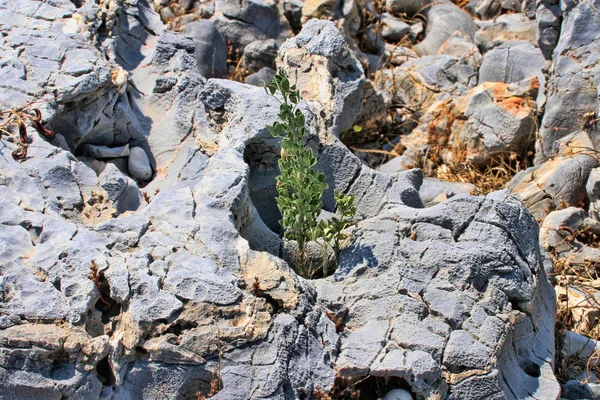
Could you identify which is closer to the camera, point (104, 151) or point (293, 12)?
point (104, 151)

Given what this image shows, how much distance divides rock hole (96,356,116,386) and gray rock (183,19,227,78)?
3748 millimetres

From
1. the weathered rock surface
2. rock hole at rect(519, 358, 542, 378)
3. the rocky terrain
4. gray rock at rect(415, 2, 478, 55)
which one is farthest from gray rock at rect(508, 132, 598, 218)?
gray rock at rect(415, 2, 478, 55)

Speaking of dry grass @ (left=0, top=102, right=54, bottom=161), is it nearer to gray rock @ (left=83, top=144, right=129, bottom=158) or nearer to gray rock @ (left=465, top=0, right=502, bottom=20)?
gray rock @ (left=83, top=144, right=129, bottom=158)

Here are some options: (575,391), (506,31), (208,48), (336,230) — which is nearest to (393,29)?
(506,31)

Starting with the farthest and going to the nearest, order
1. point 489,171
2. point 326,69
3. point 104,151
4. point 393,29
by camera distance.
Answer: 1. point 393,29
2. point 489,171
3. point 326,69
4. point 104,151

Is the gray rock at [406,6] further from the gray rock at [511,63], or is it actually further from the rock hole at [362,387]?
the rock hole at [362,387]

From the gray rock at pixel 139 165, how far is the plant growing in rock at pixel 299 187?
1.16 meters

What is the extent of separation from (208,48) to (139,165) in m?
2.29

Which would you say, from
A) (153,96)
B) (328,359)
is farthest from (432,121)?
(328,359)

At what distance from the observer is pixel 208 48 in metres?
6.93

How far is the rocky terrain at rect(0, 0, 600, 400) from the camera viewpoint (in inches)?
137

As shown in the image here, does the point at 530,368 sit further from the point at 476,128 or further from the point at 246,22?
the point at 246,22

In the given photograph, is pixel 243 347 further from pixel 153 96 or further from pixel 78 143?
pixel 153 96

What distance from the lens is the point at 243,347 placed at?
3.50m
